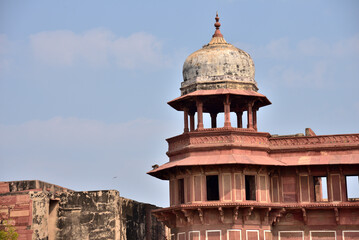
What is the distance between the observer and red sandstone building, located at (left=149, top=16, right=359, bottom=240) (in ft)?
104

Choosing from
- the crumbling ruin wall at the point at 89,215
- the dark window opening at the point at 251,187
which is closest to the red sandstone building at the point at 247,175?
the dark window opening at the point at 251,187

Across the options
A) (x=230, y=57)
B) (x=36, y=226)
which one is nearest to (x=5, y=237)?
(x=36, y=226)

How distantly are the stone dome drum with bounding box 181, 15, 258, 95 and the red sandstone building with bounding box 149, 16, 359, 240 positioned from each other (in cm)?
4

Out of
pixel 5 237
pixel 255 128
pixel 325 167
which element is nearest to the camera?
pixel 5 237

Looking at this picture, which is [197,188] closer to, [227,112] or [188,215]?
[188,215]

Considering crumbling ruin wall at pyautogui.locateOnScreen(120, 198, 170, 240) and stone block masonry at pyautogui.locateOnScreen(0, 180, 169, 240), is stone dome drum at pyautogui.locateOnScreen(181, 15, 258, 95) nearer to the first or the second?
crumbling ruin wall at pyautogui.locateOnScreen(120, 198, 170, 240)

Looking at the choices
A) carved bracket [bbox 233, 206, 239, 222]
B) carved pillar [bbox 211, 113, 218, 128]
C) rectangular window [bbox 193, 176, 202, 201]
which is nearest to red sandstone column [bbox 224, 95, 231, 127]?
rectangular window [bbox 193, 176, 202, 201]

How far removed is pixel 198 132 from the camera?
3303cm

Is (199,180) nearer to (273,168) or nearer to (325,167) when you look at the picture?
(273,168)

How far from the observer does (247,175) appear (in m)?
32.7

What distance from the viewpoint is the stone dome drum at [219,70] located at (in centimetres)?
3400

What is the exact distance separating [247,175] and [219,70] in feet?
16.1

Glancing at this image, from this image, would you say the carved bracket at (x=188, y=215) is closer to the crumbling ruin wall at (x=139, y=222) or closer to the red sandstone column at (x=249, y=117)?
the crumbling ruin wall at (x=139, y=222)

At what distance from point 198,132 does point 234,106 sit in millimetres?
3299
